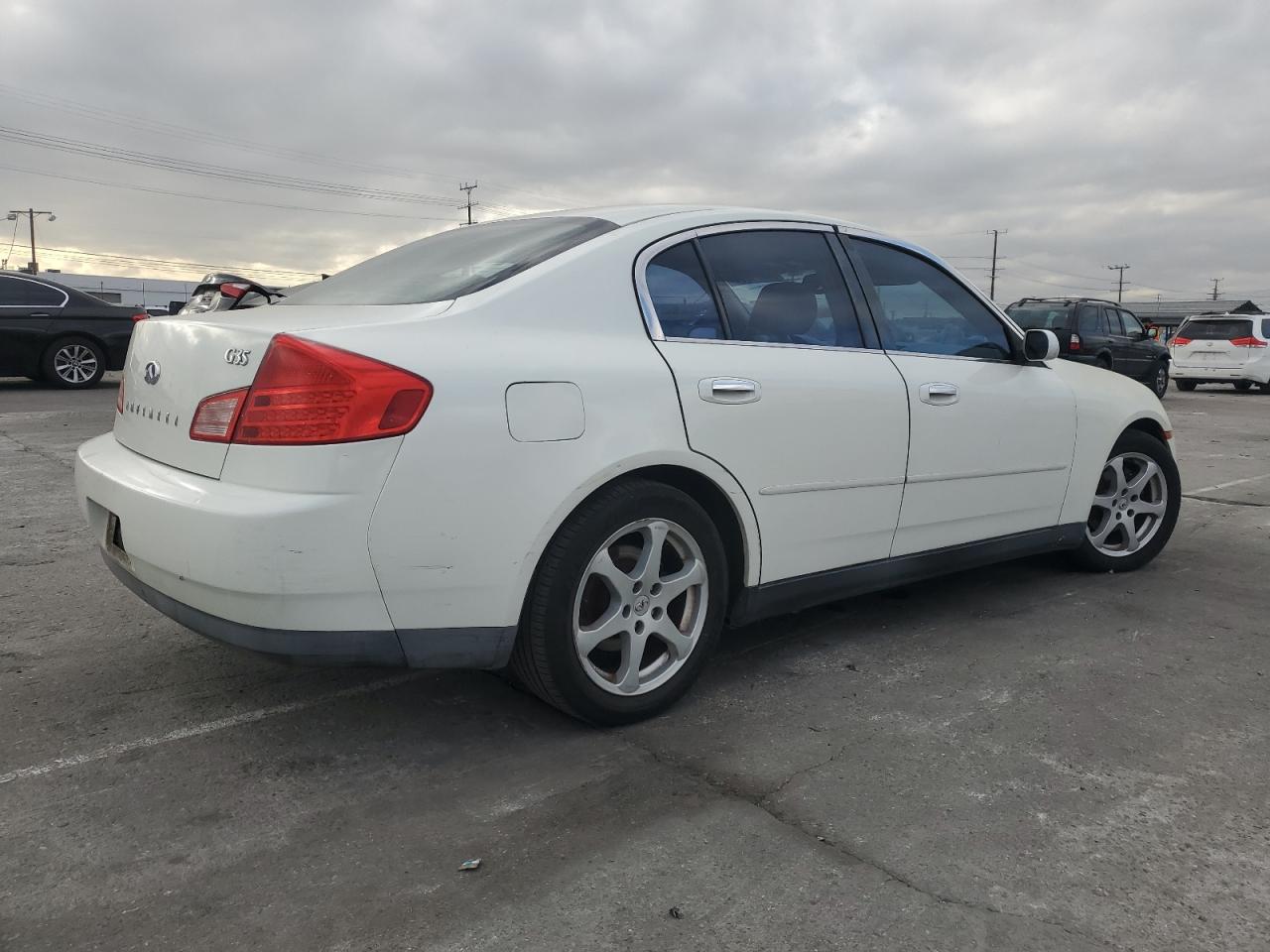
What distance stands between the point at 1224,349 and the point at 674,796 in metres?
20.4

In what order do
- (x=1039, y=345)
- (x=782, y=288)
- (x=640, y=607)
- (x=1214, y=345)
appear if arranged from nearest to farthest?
(x=640, y=607)
(x=782, y=288)
(x=1039, y=345)
(x=1214, y=345)

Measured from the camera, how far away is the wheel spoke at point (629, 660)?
2904mm

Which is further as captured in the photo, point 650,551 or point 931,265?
point 931,265

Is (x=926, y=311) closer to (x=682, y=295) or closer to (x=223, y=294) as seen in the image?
(x=682, y=295)

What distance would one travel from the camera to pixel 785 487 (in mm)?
3176

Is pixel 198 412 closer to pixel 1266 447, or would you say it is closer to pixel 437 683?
pixel 437 683

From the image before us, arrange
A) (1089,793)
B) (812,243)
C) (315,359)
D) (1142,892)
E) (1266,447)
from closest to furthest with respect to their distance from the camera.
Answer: (1142,892) → (315,359) → (1089,793) → (812,243) → (1266,447)

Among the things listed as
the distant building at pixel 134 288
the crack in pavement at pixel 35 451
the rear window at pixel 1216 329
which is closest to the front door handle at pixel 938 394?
the crack in pavement at pixel 35 451

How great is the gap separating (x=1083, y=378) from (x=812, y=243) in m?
1.67

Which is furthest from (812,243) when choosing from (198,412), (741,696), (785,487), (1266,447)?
(1266,447)

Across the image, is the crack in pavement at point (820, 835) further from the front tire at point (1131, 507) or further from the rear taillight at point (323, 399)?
the front tire at point (1131, 507)

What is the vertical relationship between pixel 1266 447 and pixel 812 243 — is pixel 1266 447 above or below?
below

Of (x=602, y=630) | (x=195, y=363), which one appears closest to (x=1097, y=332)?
(x=602, y=630)

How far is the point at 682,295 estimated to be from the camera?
3107 millimetres
